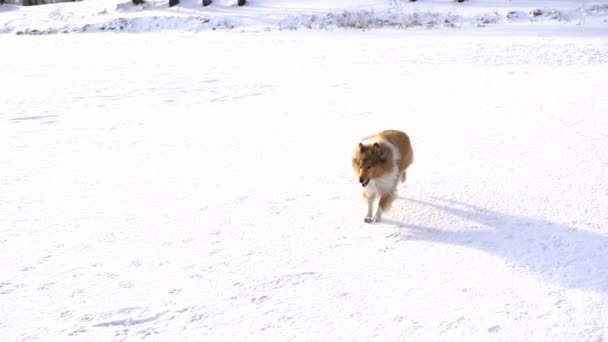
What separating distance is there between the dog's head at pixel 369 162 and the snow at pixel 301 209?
0.45 meters

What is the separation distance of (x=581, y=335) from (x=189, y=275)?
2401 millimetres

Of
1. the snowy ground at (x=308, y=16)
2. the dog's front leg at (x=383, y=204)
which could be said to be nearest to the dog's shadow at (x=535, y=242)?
the dog's front leg at (x=383, y=204)

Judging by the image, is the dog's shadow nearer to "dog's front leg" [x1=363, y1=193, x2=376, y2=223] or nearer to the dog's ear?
"dog's front leg" [x1=363, y1=193, x2=376, y2=223]

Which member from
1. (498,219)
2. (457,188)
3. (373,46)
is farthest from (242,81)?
(498,219)

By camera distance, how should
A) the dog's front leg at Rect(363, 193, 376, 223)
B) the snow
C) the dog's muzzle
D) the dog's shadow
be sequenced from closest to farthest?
the snow → the dog's shadow → the dog's muzzle → the dog's front leg at Rect(363, 193, 376, 223)

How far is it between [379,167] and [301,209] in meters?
0.89

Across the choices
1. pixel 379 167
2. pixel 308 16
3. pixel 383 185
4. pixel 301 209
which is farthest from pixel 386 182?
pixel 308 16

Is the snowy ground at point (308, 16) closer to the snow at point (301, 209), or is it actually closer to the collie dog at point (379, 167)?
the snow at point (301, 209)

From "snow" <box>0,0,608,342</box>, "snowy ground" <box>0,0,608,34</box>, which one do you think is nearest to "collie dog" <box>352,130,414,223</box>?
"snow" <box>0,0,608,342</box>

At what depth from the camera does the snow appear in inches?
135

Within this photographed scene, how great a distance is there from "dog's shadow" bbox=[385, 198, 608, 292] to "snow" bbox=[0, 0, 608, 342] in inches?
0.8

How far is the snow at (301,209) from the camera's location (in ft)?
11.3

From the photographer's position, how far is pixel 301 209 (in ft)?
16.7

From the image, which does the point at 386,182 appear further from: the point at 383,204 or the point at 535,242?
the point at 535,242
